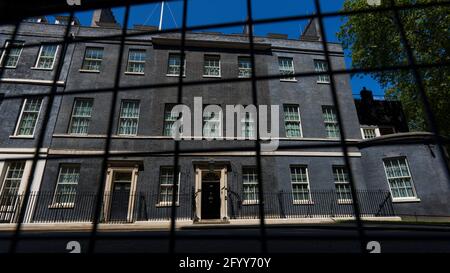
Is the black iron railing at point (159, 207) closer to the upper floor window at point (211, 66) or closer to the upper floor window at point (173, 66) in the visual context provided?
the upper floor window at point (173, 66)

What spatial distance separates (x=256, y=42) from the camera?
19.5 m

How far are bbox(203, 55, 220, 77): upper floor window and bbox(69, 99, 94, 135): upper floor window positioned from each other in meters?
8.48

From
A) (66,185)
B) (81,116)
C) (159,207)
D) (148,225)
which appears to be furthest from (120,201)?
(81,116)

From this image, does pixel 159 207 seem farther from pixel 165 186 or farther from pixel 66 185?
pixel 66 185

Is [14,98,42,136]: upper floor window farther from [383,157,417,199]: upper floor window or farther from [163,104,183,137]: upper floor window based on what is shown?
[383,157,417,199]: upper floor window

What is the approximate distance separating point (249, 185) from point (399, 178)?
989cm

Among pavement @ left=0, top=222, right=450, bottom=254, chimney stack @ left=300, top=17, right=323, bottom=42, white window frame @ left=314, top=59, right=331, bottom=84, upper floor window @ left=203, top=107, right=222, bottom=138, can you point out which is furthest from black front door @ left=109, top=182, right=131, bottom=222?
chimney stack @ left=300, top=17, right=323, bottom=42

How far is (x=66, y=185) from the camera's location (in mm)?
14547

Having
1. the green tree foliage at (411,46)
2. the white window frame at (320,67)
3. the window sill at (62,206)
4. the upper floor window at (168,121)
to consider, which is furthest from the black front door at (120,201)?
the green tree foliage at (411,46)

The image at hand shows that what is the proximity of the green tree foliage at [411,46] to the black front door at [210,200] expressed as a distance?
15.6m

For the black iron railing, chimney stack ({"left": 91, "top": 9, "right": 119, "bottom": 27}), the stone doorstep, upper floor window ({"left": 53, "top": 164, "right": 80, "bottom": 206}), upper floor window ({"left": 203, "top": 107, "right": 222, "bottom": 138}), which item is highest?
chimney stack ({"left": 91, "top": 9, "right": 119, "bottom": 27})

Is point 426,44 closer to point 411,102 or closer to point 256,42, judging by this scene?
point 411,102

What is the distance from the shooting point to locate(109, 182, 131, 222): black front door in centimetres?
1464

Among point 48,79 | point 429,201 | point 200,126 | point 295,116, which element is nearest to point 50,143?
point 48,79
